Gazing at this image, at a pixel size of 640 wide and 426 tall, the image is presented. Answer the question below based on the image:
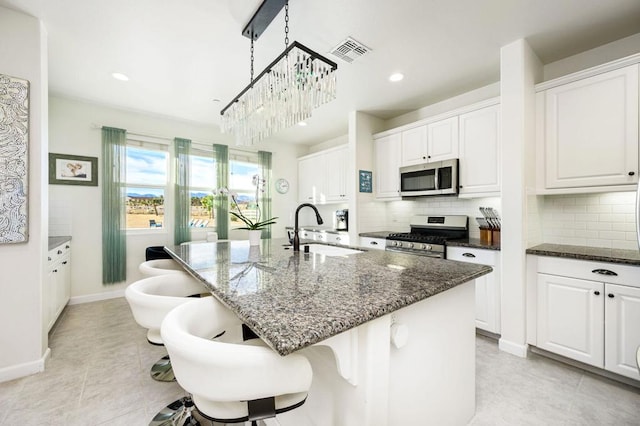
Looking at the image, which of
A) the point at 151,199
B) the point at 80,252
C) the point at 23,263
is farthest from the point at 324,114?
the point at 80,252

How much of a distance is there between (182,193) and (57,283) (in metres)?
1.82

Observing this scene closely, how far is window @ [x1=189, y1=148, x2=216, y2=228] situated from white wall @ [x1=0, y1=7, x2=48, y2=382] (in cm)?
225

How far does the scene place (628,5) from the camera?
6.10ft

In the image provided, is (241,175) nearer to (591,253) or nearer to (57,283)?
(57,283)

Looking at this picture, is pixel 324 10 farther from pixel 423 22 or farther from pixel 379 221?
pixel 379 221

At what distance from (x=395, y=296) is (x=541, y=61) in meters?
3.03

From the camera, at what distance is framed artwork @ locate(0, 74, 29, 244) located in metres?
1.90

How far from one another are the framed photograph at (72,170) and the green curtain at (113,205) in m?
0.13

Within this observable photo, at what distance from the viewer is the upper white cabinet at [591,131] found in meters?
1.97

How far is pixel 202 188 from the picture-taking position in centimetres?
441

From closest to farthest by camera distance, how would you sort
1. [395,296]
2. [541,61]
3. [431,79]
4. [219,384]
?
[219,384] → [395,296] → [541,61] → [431,79]

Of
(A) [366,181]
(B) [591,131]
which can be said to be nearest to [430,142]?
(A) [366,181]

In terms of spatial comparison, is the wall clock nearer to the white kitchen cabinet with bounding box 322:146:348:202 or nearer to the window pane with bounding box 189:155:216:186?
the white kitchen cabinet with bounding box 322:146:348:202

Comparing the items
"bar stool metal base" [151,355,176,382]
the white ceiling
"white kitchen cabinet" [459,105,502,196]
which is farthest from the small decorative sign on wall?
"bar stool metal base" [151,355,176,382]
